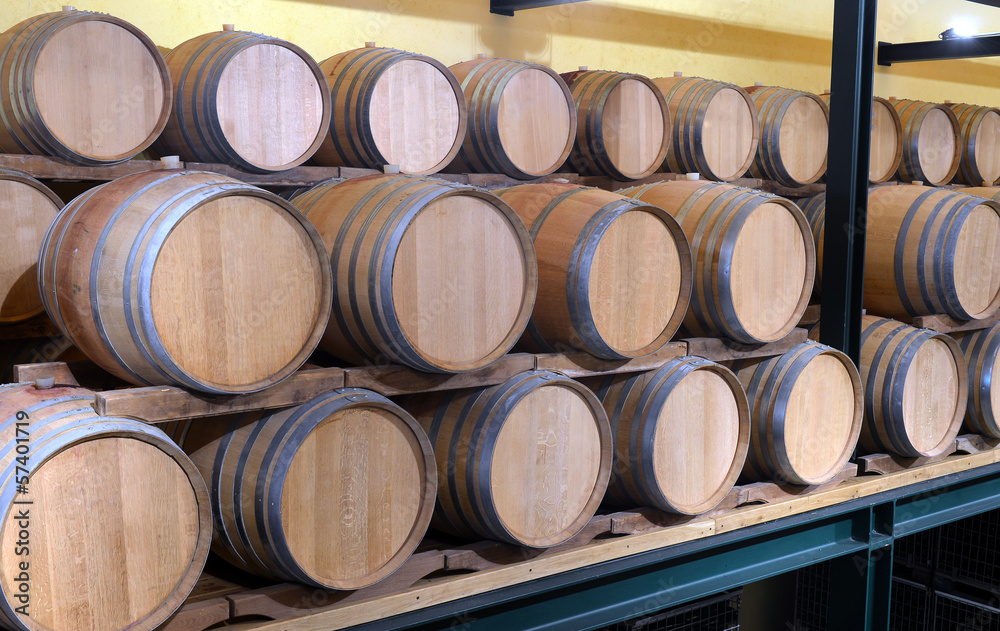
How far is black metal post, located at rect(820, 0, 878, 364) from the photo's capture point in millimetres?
4387

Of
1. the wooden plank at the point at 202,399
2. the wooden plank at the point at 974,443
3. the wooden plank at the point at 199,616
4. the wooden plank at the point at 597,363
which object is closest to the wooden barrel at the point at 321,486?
the wooden plank at the point at 202,399

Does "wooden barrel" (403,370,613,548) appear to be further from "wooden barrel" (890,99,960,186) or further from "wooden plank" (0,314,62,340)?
"wooden barrel" (890,99,960,186)

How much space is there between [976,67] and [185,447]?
812 cm

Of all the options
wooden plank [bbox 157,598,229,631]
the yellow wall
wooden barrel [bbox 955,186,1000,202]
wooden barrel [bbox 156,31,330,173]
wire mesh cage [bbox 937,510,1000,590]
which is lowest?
wire mesh cage [bbox 937,510,1000,590]

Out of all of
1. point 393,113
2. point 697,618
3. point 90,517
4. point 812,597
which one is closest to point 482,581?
point 90,517

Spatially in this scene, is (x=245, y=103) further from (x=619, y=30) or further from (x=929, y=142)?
(x=929, y=142)

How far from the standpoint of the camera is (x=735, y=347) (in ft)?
12.8

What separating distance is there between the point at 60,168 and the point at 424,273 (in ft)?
4.38

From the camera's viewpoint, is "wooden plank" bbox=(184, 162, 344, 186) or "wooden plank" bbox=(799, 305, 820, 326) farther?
"wooden plank" bbox=(799, 305, 820, 326)

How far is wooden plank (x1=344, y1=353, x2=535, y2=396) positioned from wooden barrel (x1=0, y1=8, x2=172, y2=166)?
1235 millimetres

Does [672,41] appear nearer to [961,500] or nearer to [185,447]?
[961,500]

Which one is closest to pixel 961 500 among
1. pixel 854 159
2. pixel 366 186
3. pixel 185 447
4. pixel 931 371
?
pixel 931 371

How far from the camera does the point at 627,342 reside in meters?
3.45

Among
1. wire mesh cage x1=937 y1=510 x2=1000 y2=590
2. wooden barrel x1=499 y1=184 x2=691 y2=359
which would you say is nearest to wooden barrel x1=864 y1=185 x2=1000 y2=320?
wire mesh cage x1=937 y1=510 x2=1000 y2=590
